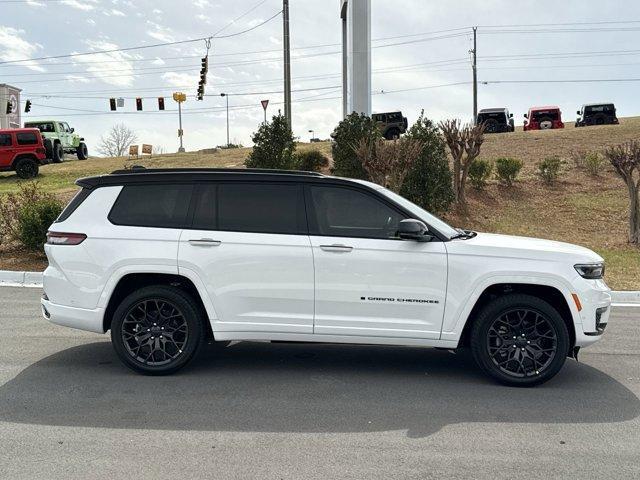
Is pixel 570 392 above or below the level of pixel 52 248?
below

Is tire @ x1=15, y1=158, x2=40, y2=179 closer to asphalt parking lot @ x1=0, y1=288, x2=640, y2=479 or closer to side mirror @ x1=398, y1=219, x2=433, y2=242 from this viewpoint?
asphalt parking lot @ x1=0, y1=288, x2=640, y2=479

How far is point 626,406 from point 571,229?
13.1 m

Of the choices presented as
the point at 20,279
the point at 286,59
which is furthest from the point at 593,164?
the point at 20,279

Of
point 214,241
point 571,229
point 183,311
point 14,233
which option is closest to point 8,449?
point 183,311

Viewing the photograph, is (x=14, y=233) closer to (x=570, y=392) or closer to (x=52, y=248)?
(x=52, y=248)

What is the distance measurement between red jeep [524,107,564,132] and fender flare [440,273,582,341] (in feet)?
132

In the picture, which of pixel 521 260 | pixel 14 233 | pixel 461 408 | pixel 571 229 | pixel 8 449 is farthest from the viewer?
pixel 571 229

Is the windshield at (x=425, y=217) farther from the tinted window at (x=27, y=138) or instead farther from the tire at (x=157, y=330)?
the tinted window at (x=27, y=138)

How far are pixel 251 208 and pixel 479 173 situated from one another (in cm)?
1594

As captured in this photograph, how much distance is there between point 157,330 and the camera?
5324mm

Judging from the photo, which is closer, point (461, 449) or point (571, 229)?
point (461, 449)

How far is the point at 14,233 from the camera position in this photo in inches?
507

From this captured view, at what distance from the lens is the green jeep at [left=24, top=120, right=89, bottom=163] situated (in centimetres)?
3109

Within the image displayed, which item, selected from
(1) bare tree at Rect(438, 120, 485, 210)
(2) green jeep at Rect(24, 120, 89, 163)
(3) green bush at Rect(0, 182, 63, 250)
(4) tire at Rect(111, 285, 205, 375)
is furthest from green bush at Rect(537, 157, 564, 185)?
(2) green jeep at Rect(24, 120, 89, 163)
